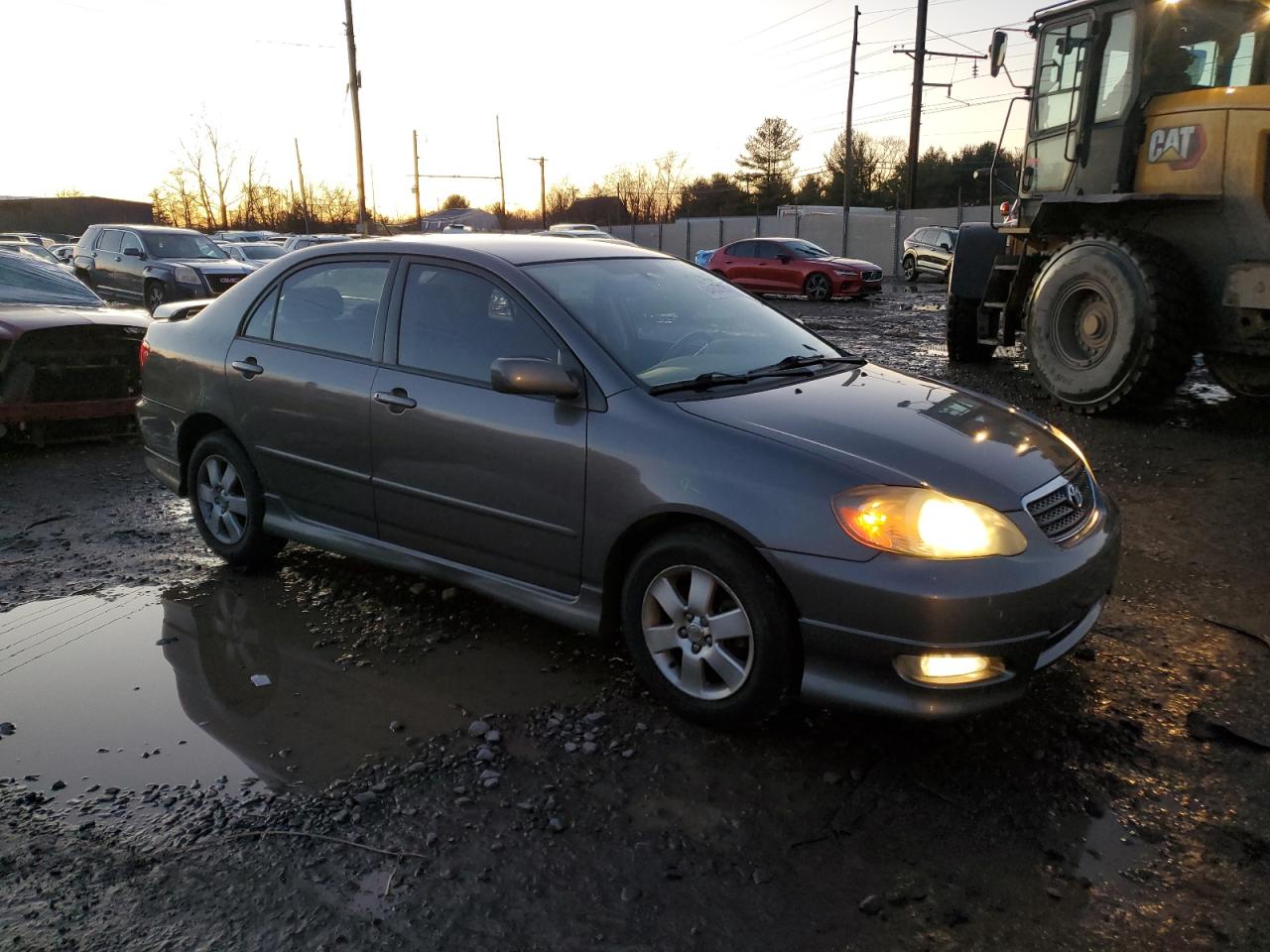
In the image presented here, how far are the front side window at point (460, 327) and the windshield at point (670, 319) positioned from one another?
0.61 ft

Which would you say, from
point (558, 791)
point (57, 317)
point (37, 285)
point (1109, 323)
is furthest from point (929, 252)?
point (558, 791)

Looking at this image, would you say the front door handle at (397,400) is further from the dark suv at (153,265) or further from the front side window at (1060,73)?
the dark suv at (153,265)

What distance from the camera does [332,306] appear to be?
445cm

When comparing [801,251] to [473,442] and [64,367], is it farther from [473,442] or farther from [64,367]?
[473,442]

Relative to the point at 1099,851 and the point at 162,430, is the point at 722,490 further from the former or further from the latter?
the point at 162,430

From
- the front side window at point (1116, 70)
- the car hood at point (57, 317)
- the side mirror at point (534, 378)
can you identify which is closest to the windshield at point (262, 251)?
the car hood at point (57, 317)

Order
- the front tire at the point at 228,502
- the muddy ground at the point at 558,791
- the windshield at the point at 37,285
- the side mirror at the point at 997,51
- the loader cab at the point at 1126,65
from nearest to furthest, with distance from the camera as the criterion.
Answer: the muddy ground at the point at 558,791
the front tire at the point at 228,502
the loader cab at the point at 1126,65
the windshield at the point at 37,285
the side mirror at the point at 997,51

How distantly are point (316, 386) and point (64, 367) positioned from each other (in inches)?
169

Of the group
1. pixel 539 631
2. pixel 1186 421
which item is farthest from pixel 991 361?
pixel 539 631

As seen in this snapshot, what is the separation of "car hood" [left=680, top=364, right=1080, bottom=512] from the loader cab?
17.8 ft

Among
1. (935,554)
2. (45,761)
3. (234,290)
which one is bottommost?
(45,761)

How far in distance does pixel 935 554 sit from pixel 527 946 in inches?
62.2

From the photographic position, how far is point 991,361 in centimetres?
1154

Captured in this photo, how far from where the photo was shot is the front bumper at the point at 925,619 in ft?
9.23
